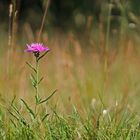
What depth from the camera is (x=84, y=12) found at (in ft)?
55.0

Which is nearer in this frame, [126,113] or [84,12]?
[126,113]

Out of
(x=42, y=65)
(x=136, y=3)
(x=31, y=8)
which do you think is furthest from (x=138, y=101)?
(x=31, y=8)

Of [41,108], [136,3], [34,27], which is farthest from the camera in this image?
[34,27]

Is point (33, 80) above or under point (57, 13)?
under

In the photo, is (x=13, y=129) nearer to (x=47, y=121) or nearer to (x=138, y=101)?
(x=47, y=121)

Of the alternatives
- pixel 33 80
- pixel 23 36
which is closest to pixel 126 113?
pixel 33 80

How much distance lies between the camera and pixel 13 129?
289 cm

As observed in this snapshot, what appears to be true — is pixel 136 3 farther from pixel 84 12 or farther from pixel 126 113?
pixel 126 113

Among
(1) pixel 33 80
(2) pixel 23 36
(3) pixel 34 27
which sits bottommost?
(1) pixel 33 80

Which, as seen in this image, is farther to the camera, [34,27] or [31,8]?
[31,8]

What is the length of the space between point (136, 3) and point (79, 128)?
12756 mm

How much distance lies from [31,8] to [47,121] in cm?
1488

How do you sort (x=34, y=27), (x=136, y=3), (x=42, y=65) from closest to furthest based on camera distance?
(x=42, y=65) → (x=136, y=3) → (x=34, y=27)

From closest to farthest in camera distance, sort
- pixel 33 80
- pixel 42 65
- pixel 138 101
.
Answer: pixel 33 80 < pixel 138 101 < pixel 42 65
